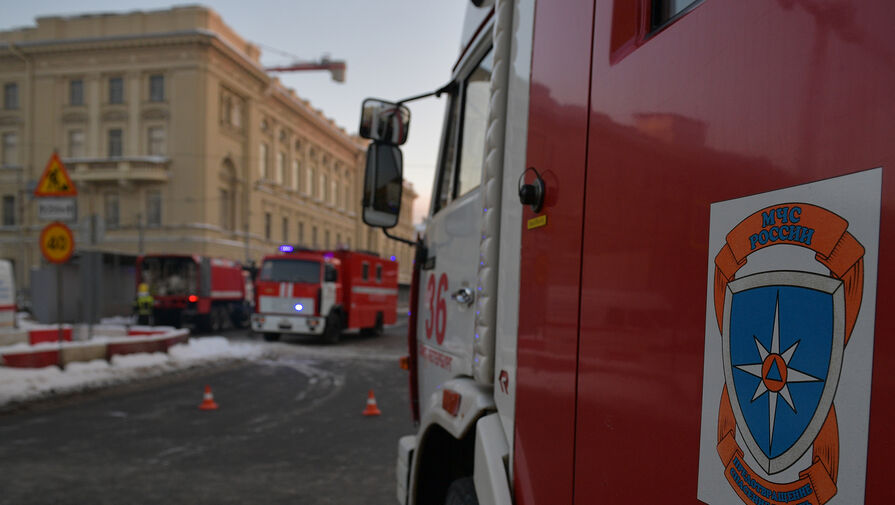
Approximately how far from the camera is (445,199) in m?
3.27

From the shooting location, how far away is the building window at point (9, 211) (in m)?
44.8

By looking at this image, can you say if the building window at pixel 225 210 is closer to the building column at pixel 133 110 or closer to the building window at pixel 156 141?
the building window at pixel 156 141

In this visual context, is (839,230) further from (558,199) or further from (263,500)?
(263,500)

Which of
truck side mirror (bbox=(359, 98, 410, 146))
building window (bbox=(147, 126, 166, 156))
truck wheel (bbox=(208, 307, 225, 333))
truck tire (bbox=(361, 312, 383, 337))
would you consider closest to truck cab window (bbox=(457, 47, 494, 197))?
truck side mirror (bbox=(359, 98, 410, 146))

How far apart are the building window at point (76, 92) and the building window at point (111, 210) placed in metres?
6.04

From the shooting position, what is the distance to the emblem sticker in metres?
0.91

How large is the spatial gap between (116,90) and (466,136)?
46.1 m

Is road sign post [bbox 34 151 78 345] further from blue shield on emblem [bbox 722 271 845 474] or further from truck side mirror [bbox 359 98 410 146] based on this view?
blue shield on emblem [bbox 722 271 845 474]

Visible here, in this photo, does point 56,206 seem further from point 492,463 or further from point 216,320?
point 216,320

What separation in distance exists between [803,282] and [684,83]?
1.55 ft

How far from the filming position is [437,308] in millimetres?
3053

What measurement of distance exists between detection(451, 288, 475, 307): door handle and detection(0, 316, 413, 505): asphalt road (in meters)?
2.74

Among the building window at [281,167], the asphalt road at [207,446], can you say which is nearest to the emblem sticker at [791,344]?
the asphalt road at [207,446]

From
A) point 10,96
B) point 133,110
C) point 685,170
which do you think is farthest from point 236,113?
point 685,170
